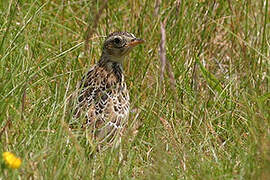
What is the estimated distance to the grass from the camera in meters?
3.93

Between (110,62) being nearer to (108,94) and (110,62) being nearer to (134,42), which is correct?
(134,42)

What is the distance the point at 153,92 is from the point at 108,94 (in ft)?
1.46

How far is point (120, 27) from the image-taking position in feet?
20.2

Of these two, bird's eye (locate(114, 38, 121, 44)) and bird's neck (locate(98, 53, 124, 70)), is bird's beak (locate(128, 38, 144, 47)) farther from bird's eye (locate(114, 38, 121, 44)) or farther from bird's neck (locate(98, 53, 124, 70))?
bird's neck (locate(98, 53, 124, 70))

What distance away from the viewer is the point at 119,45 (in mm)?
5270

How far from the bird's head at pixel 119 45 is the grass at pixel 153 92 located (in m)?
0.27

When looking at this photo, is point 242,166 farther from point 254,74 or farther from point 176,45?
point 176,45

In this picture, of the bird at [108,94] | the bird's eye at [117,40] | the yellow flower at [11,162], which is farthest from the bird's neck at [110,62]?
the yellow flower at [11,162]

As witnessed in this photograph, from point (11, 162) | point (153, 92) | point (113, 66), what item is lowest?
point (153, 92)

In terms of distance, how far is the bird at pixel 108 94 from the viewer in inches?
185

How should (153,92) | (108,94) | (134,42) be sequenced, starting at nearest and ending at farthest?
(108,94)
(134,42)
(153,92)

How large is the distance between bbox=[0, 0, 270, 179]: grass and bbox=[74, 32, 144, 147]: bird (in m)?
0.13

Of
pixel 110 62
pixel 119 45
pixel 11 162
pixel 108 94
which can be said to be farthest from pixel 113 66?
pixel 11 162

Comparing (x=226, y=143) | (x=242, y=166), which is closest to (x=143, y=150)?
(x=226, y=143)
